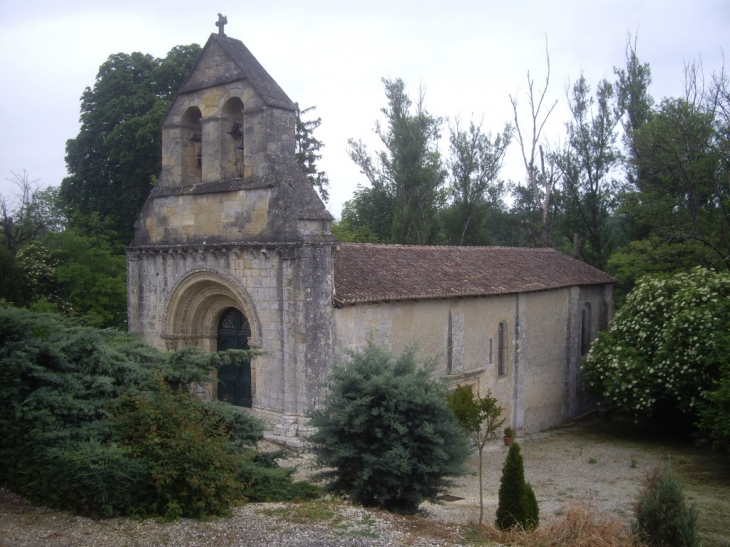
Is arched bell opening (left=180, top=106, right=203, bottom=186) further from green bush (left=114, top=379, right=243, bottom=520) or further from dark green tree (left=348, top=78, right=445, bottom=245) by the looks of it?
dark green tree (left=348, top=78, right=445, bottom=245)

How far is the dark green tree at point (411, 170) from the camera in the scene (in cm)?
3762

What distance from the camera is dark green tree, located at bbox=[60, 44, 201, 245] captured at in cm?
2950

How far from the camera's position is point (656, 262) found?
27266 mm

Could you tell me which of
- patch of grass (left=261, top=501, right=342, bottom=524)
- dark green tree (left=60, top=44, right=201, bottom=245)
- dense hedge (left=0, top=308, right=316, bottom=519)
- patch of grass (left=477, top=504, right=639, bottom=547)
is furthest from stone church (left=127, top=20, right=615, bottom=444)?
dark green tree (left=60, top=44, right=201, bottom=245)

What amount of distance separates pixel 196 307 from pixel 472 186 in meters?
25.3

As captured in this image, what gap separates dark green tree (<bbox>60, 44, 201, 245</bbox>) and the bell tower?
12.4m

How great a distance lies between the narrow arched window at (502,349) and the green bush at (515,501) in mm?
10391

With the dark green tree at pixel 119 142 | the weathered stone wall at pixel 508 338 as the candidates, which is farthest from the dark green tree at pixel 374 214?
the weathered stone wall at pixel 508 338

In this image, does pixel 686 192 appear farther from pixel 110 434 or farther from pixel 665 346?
pixel 110 434

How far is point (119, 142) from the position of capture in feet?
96.3

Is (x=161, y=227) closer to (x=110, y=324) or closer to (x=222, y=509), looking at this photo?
(x=110, y=324)

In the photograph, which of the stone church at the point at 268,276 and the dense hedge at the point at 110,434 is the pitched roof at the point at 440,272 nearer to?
the stone church at the point at 268,276

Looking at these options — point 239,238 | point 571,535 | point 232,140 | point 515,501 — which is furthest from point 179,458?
point 232,140

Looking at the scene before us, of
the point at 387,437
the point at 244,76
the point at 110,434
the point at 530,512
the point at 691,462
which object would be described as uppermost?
the point at 244,76
